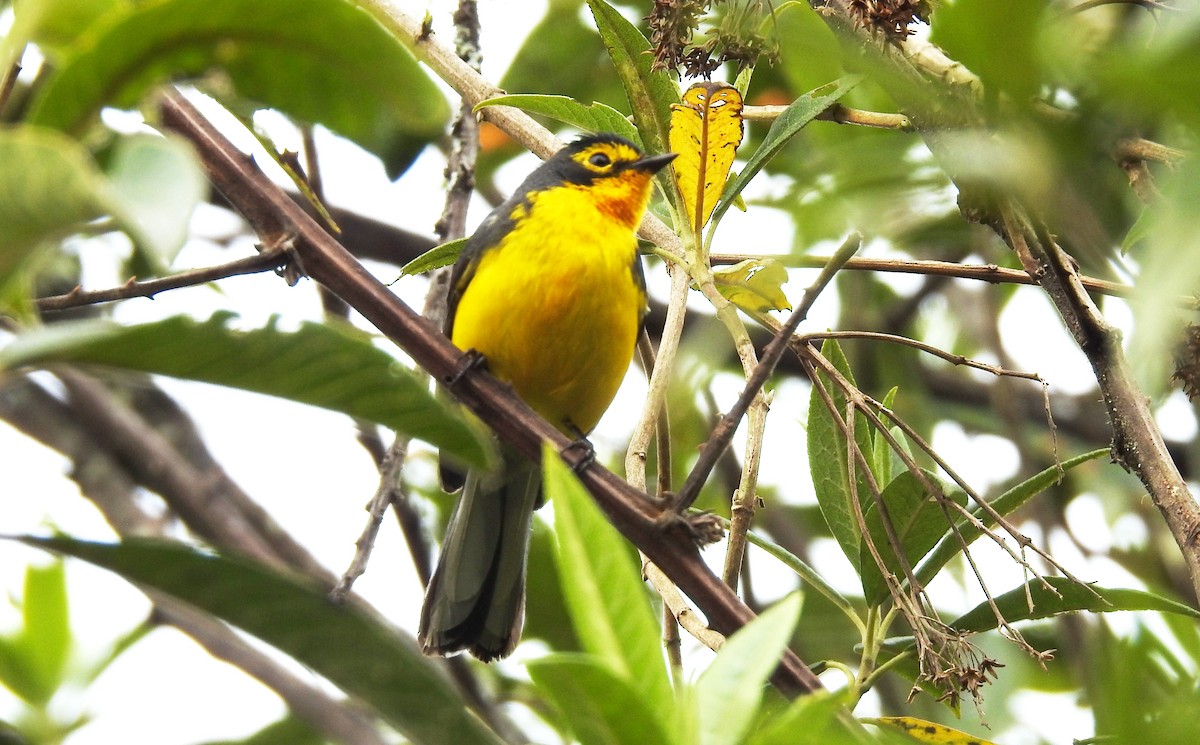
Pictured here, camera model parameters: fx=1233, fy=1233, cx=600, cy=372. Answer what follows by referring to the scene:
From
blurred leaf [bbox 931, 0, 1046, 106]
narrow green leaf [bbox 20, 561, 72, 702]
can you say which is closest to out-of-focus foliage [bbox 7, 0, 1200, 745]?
blurred leaf [bbox 931, 0, 1046, 106]

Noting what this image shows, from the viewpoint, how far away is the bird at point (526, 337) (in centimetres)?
391

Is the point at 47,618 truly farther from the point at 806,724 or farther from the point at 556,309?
the point at 806,724

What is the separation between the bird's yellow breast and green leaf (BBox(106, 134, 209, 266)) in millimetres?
3071

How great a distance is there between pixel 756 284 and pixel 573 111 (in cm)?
57

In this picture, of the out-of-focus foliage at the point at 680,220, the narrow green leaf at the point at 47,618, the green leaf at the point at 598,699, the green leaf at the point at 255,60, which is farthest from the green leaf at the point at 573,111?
the narrow green leaf at the point at 47,618

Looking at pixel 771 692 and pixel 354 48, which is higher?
pixel 354 48

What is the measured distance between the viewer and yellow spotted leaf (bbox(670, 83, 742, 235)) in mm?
2434

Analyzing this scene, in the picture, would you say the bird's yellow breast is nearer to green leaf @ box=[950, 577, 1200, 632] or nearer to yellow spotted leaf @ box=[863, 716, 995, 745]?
green leaf @ box=[950, 577, 1200, 632]

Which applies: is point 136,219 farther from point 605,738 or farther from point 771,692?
point 771,692

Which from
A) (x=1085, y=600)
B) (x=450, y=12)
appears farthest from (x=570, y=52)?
(x=1085, y=600)

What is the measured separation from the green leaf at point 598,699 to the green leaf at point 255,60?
547mm

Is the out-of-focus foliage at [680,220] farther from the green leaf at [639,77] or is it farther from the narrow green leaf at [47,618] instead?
the narrow green leaf at [47,618]

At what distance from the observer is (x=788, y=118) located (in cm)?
232

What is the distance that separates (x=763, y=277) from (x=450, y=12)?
1.79 metres
